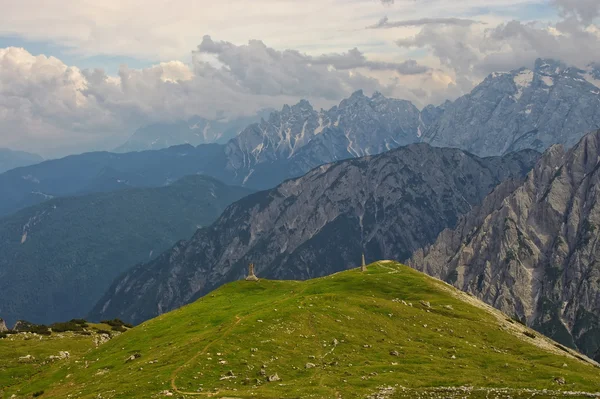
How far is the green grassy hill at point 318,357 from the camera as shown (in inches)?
2854

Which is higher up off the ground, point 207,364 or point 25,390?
point 207,364

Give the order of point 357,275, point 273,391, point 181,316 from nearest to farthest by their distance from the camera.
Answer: point 273,391, point 181,316, point 357,275

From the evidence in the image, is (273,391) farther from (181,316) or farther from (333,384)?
(181,316)

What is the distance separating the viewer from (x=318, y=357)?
86.2m

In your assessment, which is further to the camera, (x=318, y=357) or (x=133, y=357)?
(x=133, y=357)

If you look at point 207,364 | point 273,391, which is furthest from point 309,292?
point 273,391

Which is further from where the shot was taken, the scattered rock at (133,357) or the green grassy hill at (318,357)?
the scattered rock at (133,357)

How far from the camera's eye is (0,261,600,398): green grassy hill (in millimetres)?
72500

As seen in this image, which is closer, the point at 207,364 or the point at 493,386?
the point at 493,386

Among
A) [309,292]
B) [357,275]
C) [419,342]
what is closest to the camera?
[419,342]

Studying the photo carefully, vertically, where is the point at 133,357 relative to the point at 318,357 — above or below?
below

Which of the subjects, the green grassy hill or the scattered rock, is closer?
the green grassy hill

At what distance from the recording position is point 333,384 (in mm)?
73375

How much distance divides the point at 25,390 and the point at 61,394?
1214 centimetres
